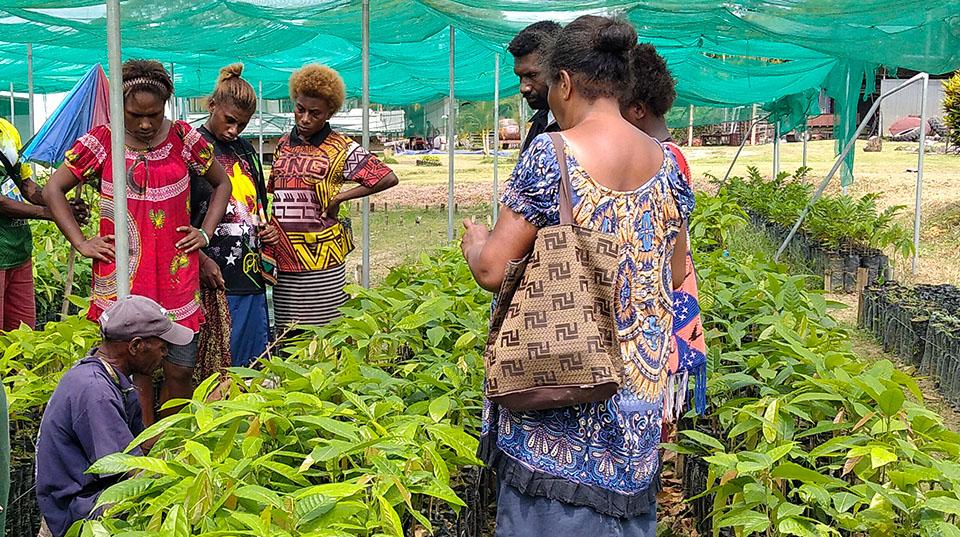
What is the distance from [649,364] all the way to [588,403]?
20 cm

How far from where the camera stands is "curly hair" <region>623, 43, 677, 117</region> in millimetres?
3305

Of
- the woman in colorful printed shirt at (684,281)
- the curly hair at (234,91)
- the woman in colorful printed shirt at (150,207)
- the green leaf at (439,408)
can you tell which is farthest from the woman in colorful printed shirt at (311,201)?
the green leaf at (439,408)

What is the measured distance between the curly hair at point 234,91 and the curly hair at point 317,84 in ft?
0.73

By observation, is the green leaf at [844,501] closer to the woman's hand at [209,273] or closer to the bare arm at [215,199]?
the bare arm at [215,199]

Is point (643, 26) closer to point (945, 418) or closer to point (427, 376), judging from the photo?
Answer: point (945, 418)

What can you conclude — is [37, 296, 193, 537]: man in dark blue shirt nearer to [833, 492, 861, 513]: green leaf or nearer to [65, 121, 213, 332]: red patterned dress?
[65, 121, 213, 332]: red patterned dress

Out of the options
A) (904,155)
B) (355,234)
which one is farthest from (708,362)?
(904,155)

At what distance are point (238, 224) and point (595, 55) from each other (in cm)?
252

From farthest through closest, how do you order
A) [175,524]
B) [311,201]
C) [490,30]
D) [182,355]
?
[490,30]
[311,201]
[182,355]
[175,524]

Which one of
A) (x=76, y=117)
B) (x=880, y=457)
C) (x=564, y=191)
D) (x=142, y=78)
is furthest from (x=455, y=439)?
(x=76, y=117)

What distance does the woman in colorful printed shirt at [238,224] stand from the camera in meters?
Result: 4.09

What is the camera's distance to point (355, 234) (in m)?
14.4

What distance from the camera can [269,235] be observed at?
4336 mm

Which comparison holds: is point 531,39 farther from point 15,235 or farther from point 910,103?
point 910,103
